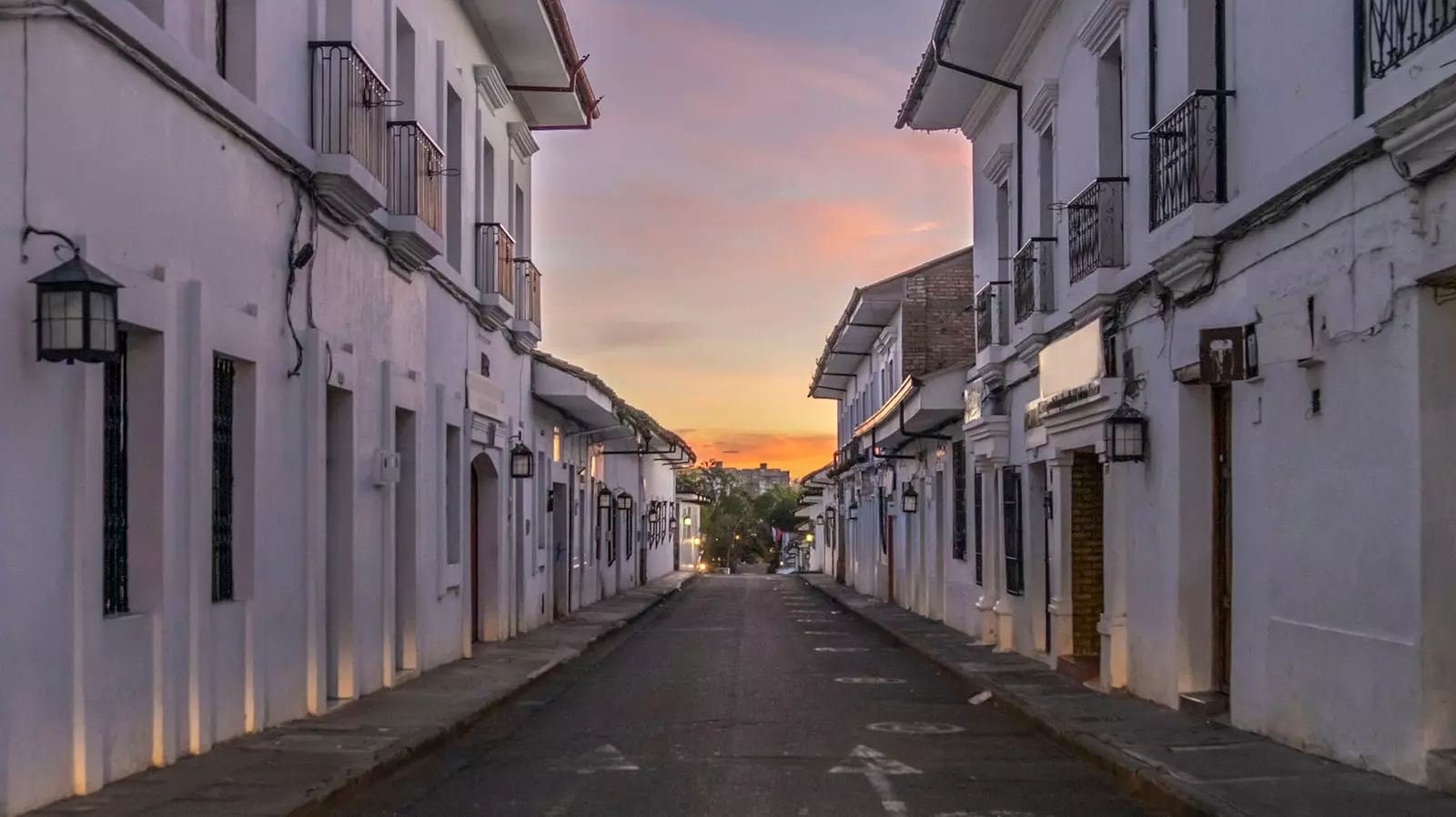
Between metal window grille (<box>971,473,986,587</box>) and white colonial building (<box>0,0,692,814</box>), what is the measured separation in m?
6.64

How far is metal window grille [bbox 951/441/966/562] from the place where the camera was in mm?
23453

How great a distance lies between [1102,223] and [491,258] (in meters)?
8.21

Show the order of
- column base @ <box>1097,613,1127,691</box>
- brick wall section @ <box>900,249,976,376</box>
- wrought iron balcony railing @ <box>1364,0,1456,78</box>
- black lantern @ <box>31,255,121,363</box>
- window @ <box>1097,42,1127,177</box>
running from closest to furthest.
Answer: black lantern @ <box>31,255,121,363</box>, wrought iron balcony railing @ <box>1364,0,1456,78</box>, column base @ <box>1097,613,1127,691</box>, window @ <box>1097,42,1127,177</box>, brick wall section @ <box>900,249,976,376</box>

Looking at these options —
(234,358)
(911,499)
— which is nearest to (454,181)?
(234,358)

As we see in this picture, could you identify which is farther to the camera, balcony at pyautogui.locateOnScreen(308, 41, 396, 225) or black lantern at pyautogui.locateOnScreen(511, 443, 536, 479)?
black lantern at pyautogui.locateOnScreen(511, 443, 536, 479)

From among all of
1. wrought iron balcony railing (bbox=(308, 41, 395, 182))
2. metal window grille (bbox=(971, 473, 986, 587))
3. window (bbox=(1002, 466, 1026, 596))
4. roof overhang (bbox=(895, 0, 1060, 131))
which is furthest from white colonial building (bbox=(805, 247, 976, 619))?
wrought iron balcony railing (bbox=(308, 41, 395, 182))

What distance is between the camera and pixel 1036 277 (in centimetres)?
1681

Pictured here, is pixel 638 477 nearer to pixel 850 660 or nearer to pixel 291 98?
pixel 850 660

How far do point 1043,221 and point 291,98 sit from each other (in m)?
8.90

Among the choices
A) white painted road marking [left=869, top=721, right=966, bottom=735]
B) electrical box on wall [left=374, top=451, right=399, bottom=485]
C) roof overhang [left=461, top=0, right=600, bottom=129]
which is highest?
roof overhang [left=461, top=0, right=600, bottom=129]

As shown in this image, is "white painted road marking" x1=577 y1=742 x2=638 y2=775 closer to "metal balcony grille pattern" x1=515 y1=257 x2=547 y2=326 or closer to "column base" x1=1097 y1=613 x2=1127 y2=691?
"column base" x1=1097 y1=613 x2=1127 y2=691

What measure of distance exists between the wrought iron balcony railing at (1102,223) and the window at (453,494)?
7281mm

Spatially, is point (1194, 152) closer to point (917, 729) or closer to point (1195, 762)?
point (1195, 762)

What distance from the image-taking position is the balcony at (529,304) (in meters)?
21.5
